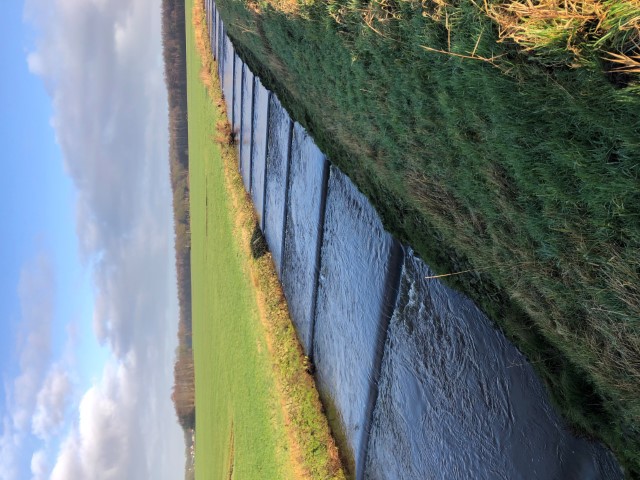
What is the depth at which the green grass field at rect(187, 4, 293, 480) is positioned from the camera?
9.49m

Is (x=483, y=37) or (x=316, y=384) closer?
(x=483, y=37)

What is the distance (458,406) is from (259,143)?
7.25 m

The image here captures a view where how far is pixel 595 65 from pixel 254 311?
9194 mm

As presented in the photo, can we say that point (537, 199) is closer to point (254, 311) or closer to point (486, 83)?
point (486, 83)

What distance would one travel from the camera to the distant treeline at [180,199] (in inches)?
1681

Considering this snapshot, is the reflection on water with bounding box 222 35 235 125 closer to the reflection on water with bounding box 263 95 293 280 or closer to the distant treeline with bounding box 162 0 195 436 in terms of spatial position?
the reflection on water with bounding box 263 95 293 280

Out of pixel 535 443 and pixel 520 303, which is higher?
pixel 520 303

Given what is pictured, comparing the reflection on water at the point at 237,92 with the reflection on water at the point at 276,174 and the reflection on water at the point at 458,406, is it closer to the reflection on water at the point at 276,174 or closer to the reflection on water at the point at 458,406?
the reflection on water at the point at 276,174

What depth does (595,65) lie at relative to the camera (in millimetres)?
1710

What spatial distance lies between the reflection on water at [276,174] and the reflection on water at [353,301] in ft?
6.94

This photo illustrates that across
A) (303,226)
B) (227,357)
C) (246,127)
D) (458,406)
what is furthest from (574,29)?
(227,357)

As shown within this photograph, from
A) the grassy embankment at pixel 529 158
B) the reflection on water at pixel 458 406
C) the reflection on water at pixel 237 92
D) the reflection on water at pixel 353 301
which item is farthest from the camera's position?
the reflection on water at pixel 237 92

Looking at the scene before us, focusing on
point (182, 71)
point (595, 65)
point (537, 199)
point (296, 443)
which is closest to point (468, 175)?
point (537, 199)

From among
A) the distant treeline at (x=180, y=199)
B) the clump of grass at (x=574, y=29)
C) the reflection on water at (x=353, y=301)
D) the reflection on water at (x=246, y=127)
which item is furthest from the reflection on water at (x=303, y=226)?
the distant treeline at (x=180, y=199)
